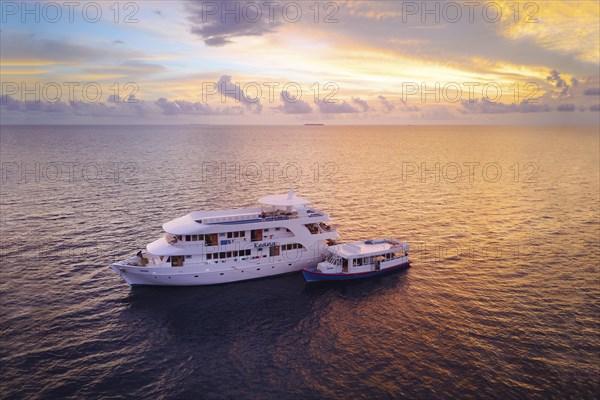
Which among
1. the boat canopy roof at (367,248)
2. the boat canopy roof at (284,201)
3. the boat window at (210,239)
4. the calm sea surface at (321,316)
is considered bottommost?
the calm sea surface at (321,316)

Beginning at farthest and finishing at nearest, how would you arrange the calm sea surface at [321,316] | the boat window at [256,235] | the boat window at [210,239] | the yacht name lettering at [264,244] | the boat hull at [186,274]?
1. the boat window at [256,235]
2. the yacht name lettering at [264,244]
3. the boat window at [210,239]
4. the boat hull at [186,274]
5. the calm sea surface at [321,316]

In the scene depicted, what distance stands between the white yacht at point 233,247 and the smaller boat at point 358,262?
3.27 m

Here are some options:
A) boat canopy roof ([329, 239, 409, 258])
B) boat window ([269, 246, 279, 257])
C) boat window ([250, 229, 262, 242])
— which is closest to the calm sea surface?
boat canopy roof ([329, 239, 409, 258])

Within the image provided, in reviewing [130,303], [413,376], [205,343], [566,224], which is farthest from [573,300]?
[130,303]

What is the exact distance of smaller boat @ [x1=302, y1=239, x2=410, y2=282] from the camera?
57.6 meters

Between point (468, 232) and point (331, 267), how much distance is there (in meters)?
34.5

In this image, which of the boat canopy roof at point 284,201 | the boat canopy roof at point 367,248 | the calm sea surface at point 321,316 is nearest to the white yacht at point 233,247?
the boat canopy roof at point 284,201

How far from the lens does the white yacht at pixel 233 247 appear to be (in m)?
54.0

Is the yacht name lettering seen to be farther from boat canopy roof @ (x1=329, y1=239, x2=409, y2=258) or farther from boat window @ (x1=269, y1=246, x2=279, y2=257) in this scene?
boat canopy roof @ (x1=329, y1=239, x2=409, y2=258)

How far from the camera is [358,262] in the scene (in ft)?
193

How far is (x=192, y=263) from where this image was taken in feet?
180

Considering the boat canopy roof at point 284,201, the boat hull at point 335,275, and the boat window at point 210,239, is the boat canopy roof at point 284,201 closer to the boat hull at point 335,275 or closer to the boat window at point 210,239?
the boat window at point 210,239

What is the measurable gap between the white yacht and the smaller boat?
10.7 feet

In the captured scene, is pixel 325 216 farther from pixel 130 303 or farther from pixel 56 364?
pixel 56 364
